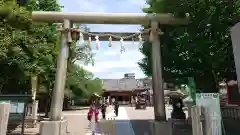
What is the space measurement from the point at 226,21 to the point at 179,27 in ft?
10.0

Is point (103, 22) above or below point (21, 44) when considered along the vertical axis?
above

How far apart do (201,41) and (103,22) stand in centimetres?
499

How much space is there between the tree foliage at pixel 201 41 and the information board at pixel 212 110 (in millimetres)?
3852

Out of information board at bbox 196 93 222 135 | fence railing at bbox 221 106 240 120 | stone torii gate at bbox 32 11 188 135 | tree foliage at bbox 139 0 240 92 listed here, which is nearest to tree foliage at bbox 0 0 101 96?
stone torii gate at bbox 32 11 188 135

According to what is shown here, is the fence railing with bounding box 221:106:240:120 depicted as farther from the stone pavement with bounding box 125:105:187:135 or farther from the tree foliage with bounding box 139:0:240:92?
the stone pavement with bounding box 125:105:187:135

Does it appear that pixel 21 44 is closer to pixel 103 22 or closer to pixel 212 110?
pixel 103 22

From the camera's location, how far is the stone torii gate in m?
12.3

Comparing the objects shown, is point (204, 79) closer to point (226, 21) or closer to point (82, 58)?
point (226, 21)

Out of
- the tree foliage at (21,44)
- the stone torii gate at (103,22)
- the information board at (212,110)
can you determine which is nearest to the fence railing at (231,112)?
the stone torii gate at (103,22)

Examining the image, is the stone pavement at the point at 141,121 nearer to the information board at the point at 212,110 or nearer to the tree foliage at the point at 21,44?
the tree foliage at the point at 21,44

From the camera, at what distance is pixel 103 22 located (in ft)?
44.3

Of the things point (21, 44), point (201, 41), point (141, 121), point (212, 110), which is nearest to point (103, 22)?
point (21, 44)

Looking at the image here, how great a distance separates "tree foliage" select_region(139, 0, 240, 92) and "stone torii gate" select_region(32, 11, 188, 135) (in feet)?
3.31

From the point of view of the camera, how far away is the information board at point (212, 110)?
7164mm
